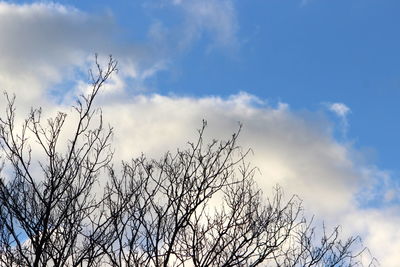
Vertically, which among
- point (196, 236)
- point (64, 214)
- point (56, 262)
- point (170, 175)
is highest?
point (170, 175)

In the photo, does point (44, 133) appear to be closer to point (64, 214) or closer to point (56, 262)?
point (64, 214)

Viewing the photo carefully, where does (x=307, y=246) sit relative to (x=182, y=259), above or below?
above

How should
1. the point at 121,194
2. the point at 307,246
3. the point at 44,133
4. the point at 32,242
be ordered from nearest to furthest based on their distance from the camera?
1. the point at 32,242
2. the point at 44,133
3. the point at 121,194
4. the point at 307,246

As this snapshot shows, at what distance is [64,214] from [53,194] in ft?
0.92

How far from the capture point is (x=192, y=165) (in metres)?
8.09

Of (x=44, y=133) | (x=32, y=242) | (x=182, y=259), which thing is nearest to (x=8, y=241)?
(x=32, y=242)

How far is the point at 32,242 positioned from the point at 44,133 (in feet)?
4.70

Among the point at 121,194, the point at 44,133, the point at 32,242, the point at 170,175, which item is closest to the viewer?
the point at 32,242

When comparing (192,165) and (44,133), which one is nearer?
(44,133)

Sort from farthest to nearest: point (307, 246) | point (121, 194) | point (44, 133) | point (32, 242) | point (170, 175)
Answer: point (307, 246), point (170, 175), point (121, 194), point (44, 133), point (32, 242)

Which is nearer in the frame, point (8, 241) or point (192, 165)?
point (8, 241)

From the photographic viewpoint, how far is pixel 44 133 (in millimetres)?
6984

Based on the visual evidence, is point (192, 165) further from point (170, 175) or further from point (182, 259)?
point (182, 259)

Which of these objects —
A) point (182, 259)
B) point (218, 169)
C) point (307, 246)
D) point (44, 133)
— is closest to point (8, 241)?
point (44, 133)
